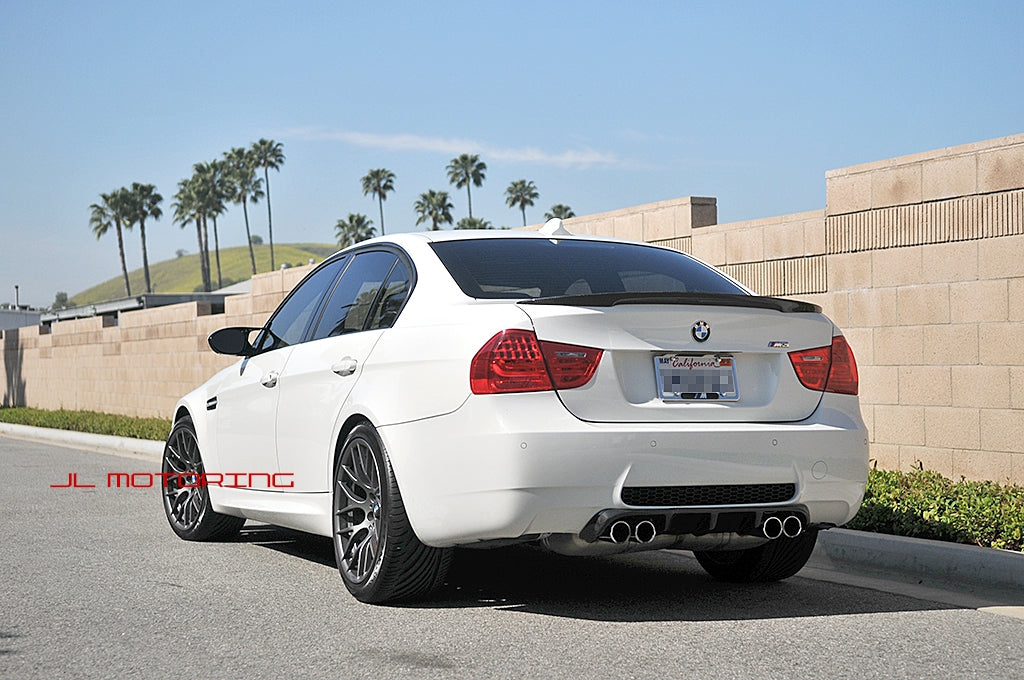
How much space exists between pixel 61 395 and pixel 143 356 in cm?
753

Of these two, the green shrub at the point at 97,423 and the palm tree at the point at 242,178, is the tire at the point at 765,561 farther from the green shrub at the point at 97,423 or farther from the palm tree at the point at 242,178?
the palm tree at the point at 242,178

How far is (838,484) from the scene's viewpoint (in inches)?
229

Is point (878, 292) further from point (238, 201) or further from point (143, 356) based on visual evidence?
point (238, 201)

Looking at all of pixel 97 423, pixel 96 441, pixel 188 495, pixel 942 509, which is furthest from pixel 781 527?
pixel 97 423

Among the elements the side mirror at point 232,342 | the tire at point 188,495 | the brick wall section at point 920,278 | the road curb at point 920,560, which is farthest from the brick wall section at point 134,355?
the road curb at point 920,560

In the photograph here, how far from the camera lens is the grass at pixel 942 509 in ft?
23.8

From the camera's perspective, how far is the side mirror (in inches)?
310

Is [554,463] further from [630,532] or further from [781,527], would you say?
[781,527]

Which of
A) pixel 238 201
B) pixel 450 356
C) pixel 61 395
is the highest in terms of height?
pixel 238 201

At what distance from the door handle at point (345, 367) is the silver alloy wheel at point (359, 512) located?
1.14ft

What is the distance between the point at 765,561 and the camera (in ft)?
21.6

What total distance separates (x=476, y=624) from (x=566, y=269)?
170cm

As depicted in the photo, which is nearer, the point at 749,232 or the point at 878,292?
the point at 878,292

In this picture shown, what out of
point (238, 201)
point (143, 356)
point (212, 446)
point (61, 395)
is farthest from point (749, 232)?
point (238, 201)
